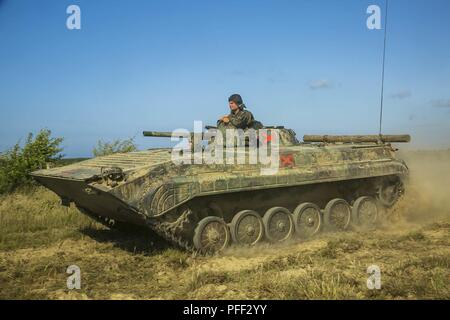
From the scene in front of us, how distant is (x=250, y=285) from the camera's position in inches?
231

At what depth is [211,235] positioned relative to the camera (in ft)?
25.1

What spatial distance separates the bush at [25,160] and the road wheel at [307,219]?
7.62 metres

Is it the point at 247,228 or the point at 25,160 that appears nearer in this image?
the point at 247,228

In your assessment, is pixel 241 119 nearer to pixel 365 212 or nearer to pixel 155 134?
pixel 155 134

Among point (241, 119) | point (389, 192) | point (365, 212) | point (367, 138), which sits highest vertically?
point (241, 119)

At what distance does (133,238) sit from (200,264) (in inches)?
94.7

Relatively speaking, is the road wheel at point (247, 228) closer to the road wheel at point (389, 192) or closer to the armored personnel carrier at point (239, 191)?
the armored personnel carrier at point (239, 191)

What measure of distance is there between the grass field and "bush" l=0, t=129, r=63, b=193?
260 centimetres

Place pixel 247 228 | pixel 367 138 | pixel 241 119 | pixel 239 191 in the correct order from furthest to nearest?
pixel 367 138, pixel 241 119, pixel 247 228, pixel 239 191

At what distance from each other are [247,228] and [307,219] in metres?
1.52

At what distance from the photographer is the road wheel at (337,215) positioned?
9500 mm

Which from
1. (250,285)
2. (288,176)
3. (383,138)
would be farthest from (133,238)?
(383,138)

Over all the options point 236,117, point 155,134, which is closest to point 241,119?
point 236,117
